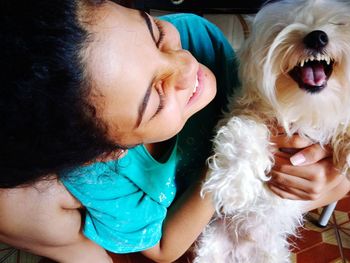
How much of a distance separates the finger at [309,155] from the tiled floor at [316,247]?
1.96 feet

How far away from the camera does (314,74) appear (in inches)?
31.9

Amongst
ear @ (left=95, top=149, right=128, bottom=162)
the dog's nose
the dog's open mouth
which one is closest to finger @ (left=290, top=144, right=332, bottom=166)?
the dog's open mouth

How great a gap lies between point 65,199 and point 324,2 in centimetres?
80

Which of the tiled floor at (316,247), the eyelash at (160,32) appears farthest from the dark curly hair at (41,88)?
the tiled floor at (316,247)

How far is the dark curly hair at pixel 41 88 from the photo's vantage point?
53 cm

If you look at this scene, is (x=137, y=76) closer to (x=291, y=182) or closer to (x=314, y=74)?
(x=314, y=74)

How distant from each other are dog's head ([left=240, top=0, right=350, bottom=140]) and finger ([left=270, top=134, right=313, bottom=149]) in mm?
55

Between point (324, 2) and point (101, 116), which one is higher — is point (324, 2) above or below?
above

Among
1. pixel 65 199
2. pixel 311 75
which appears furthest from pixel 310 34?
pixel 65 199

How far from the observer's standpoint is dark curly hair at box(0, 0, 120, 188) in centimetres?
53

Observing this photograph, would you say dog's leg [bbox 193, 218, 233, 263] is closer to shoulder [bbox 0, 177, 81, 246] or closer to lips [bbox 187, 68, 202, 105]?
shoulder [bbox 0, 177, 81, 246]

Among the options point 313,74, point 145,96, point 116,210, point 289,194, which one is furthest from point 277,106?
point 116,210

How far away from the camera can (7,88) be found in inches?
21.7

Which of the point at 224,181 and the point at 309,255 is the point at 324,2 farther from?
the point at 309,255
